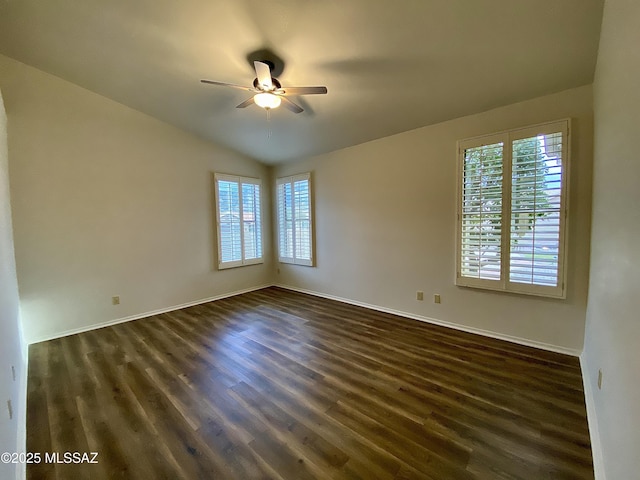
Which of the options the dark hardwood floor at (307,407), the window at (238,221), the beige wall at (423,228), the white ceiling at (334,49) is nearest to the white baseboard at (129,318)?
the dark hardwood floor at (307,407)

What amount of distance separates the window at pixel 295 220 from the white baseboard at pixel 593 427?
375cm

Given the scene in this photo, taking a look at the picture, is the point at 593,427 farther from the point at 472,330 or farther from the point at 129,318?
the point at 129,318

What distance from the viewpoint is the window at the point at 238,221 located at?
4.89 metres

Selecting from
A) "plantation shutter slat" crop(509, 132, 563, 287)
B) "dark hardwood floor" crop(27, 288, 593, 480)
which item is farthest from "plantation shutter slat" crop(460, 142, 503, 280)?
"dark hardwood floor" crop(27, 288, 593, 480)

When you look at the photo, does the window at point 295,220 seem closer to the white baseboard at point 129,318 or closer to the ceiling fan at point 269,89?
the white baseboard at point 129,318

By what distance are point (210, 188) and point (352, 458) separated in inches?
172

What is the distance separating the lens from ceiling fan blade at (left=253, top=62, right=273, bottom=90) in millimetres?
2275

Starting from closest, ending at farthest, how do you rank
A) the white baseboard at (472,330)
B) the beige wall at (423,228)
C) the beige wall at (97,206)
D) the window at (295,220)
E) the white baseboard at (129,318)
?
the beige wall at (423,228), the white baseboard at (472,330), the beige wall at (97,206), the white baseboard at (129,318), the window at (295,220)

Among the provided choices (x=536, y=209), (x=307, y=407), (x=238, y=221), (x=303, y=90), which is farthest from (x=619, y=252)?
(x=238, y=221)

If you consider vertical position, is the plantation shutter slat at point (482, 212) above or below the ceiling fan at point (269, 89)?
below

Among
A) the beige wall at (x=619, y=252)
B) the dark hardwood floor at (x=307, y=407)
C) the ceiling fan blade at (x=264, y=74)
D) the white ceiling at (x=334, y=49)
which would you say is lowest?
the dark hardwood floor at (x=307, y=407)

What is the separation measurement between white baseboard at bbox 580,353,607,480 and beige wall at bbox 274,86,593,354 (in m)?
0.64

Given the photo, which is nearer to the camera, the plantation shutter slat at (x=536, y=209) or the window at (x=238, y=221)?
the plantation shutter slat at (x=536, y=209)

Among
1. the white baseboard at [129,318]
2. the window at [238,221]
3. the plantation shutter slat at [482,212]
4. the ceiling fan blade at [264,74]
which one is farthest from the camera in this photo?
the window at [238,221]
